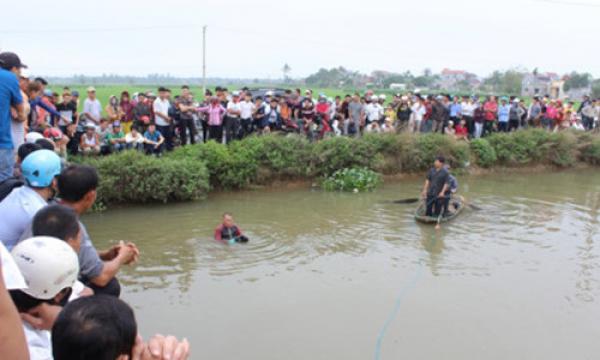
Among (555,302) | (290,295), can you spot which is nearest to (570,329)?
(555,302)

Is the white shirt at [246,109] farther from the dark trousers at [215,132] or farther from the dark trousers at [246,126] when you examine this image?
the dark trousers at [215,132]

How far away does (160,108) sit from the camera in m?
14.2

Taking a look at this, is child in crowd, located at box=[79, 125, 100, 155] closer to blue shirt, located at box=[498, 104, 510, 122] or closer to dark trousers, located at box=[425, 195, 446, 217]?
dark trousers, located at box=[425, 195, 446, 217]

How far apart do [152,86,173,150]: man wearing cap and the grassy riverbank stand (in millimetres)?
803

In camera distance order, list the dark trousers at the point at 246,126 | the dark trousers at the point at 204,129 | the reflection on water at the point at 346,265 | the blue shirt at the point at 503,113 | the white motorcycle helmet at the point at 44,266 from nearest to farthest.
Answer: the white motorcycle helmet at the point at 44,266 < the reflection on water at the point at 346,265 < the dark trousers at the point at 204,129 < the dark trousers at the point at 246,126 < the blue shirt at the point at 503,113

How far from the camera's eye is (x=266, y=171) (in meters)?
15.8

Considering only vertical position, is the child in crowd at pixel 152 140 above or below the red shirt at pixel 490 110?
below

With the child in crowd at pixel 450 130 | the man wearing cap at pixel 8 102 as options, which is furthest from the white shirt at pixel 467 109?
the man wearing cap at pixel 8 102

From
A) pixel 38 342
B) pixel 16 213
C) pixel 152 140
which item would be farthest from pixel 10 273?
pixel 152 140

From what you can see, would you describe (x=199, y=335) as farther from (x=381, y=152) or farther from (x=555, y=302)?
(x=381, y=152)

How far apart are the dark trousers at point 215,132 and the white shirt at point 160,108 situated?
1627mm

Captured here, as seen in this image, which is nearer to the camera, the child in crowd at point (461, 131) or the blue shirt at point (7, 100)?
the blue shirt at point (7, 100)

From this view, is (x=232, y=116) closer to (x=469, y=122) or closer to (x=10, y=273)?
(x=469, y=122)

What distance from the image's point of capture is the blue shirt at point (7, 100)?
5.17 m
